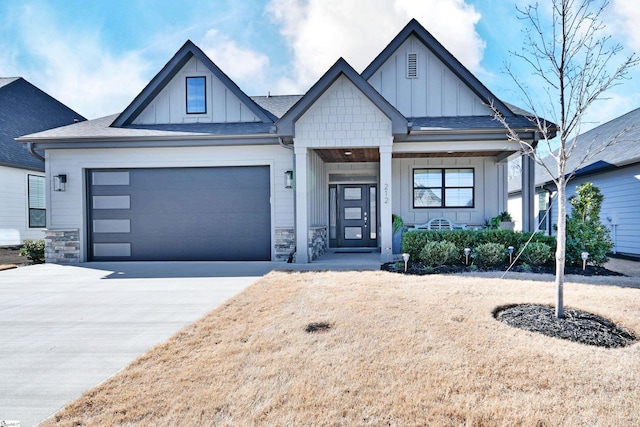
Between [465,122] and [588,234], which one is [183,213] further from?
[588,234]

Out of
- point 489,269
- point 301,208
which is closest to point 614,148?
point 489,269

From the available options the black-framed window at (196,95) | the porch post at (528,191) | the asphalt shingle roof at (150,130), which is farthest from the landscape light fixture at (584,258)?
the black-framed window at (196,95)

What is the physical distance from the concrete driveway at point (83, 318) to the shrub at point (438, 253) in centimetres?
363

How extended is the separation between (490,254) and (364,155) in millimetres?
4496

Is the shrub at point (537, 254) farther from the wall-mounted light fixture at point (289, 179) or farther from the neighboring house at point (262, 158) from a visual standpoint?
the wall-mounted light fixture at point (289, 179)

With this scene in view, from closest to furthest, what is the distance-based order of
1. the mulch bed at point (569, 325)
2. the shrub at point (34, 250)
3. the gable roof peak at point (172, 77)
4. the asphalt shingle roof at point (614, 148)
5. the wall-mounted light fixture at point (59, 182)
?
the mulch bed at point (569, 325) → the wall-mounted light fixture at point (59, 182) → the shrub at point (34, 250) → the gable roof peak at point (172, 77) → the asphalt shingle roof at point (614, 148)

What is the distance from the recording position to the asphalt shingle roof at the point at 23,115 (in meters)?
13.5

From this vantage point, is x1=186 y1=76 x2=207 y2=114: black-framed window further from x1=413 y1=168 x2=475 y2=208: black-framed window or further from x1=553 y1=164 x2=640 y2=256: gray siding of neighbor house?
x1=553 y1=164 x2=640 y2=256: gray siding of neighbor house

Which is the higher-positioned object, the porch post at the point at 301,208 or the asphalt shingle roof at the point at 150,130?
the asphalt shingle roof at the point at 150,130

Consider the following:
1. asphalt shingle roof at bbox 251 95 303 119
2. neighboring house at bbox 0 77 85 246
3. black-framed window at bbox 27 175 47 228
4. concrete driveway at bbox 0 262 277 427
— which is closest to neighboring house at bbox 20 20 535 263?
concrete driveway at bbox 0 262 277 427

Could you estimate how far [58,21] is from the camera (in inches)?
443

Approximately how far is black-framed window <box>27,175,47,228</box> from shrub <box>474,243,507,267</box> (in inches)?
626

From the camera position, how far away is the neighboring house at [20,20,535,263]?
837cm

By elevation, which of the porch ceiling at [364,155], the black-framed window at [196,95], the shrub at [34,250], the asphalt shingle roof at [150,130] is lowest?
the shrub at [34,250]
